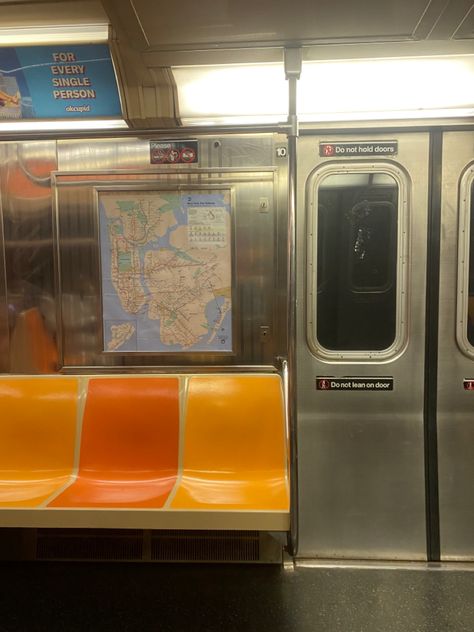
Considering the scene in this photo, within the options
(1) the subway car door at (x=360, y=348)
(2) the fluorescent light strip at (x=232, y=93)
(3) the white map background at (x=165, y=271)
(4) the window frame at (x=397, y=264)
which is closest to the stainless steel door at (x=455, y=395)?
(1) the subway car door at (x=360, y=348)

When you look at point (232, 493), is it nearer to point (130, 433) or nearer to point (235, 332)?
point (130, 433)

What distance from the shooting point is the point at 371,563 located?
2.99m

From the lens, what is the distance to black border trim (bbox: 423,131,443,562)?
2986 mm

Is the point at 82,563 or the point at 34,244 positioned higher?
the point at 34,244

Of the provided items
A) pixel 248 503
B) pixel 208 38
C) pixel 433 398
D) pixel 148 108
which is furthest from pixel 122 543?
pixel 208 38

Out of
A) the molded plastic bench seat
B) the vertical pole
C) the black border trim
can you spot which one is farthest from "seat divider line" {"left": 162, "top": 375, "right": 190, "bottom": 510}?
the black border trim

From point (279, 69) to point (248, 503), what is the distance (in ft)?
7.33

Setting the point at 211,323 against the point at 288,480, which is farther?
the point at 211,323

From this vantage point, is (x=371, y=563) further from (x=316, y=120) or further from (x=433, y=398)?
(x=316, y=120)

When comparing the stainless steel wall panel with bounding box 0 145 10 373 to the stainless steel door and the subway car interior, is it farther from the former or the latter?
the stainless steel door

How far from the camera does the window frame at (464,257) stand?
9.72ft

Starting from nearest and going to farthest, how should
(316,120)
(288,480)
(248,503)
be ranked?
(248,503) → (288,480) → (316,120)

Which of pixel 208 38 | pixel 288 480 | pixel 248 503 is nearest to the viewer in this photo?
pixel 208 38

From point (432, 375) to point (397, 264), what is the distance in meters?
0.74
